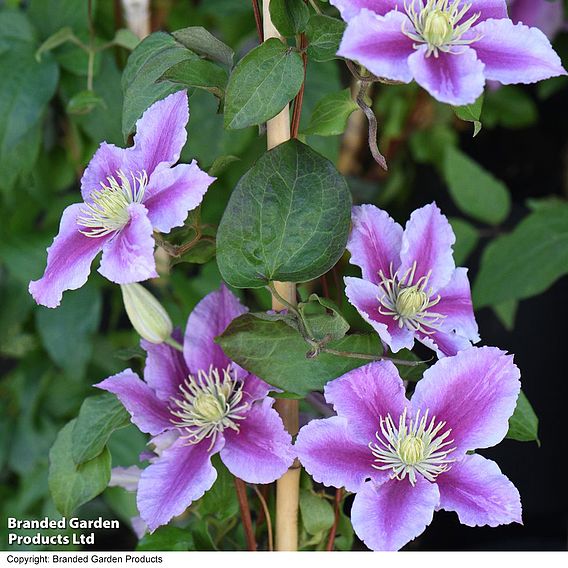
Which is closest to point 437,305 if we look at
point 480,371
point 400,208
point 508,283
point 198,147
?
point 480,371

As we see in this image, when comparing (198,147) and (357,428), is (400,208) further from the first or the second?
(357,428)

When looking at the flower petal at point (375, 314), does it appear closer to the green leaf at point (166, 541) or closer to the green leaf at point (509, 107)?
the green leaf at point (166, 541)

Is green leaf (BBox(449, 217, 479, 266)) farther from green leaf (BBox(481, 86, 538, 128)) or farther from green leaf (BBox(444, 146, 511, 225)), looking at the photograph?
green leaf (BBox(481, 86, 538, 128))

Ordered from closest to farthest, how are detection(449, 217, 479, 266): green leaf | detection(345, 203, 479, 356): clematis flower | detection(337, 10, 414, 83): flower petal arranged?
detection(337, 10, 414, 83): flower petal < detection(345, 203, 479, 356): clematis flower < detection(449, 217, 479, 266): green leaf

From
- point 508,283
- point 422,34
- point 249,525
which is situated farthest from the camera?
point 508,283

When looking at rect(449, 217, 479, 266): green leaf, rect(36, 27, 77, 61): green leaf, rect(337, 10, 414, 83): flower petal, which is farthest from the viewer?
rect(449, 217, 479, 266): green leaf

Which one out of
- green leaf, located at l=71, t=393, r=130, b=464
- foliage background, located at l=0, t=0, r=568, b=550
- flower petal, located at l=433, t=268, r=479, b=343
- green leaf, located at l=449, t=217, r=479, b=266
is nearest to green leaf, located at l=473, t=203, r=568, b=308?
foliage background, located at l=0, t=0, r=568, b=550
